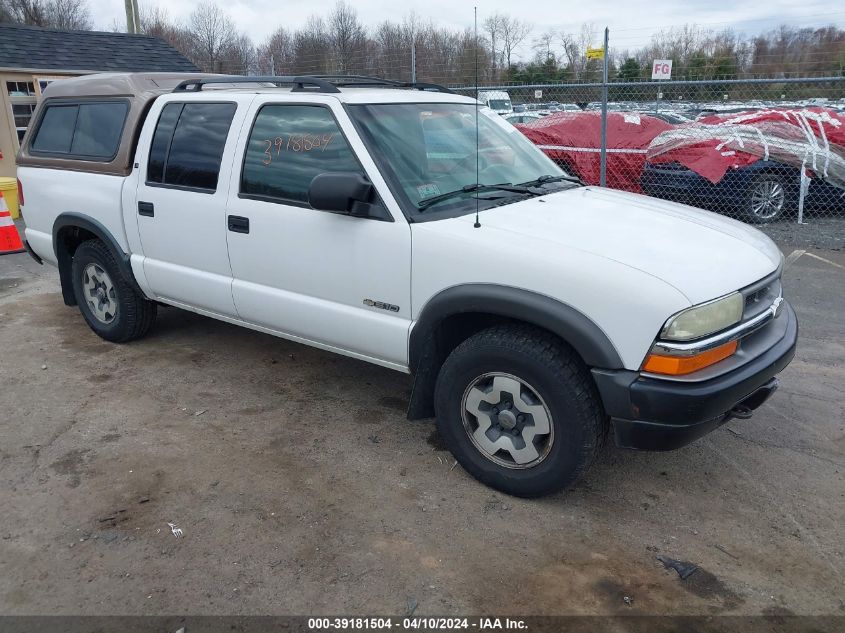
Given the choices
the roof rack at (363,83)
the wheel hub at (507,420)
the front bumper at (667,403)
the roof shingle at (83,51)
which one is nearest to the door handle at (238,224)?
the roof rack at (363,83)

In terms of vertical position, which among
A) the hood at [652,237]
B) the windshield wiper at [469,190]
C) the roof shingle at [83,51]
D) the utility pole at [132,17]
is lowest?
the hood at [652,237]

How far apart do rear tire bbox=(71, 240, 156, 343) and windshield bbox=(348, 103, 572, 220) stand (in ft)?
8.23

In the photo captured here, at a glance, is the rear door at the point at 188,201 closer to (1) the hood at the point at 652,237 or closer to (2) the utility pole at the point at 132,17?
(1) the hood at the point at 652,237

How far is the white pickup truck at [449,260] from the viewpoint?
2984 millimetres

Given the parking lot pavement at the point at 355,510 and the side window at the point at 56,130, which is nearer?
the parking lot pavement at the point at 355,510

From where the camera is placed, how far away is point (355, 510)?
339 cm

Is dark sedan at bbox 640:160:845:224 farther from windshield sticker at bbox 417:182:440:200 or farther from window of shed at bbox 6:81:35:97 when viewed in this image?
window of shed at bbox 6:81:35:97

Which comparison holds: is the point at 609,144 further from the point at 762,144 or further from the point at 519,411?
the point at 519,411

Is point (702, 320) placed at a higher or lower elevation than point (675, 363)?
higher

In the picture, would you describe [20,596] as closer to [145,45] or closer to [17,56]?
[17,56]

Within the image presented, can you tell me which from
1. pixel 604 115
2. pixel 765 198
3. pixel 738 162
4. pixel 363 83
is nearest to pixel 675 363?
pixel 363 83

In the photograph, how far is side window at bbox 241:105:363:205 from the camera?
12.6 feet

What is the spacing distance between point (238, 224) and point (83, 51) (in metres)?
12.5

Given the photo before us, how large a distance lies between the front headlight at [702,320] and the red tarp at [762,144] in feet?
22.8
